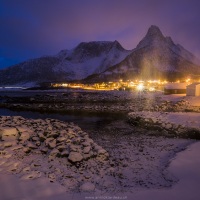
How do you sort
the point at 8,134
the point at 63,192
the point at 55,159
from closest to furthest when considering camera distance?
the point at 63,192 → the point at 55,159 → the point at 8,134

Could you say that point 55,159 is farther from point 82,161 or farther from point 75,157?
point 82,161

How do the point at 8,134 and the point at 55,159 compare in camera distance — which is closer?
the point at 55,159

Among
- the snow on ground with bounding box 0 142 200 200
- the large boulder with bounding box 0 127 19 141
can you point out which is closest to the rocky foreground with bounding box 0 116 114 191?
the large boulder with bounding box 0 127 19 141

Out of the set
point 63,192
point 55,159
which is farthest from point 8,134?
point 63,192

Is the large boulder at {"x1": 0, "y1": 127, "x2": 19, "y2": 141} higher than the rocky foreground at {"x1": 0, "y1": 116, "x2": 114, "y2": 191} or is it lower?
higher

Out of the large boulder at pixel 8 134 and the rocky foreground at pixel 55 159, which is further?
the large boulder at pixel 8 134

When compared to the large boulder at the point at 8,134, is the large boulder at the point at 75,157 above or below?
below

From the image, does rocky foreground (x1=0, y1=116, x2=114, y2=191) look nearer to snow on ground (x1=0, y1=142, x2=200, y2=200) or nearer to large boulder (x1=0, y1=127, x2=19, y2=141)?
large boulder (x1=0, y1=127, x2=19, y2=141)

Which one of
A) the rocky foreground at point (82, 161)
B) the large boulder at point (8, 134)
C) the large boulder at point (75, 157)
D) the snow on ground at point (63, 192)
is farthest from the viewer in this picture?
the large boulder at point (8, 134)

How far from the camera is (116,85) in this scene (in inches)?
6201

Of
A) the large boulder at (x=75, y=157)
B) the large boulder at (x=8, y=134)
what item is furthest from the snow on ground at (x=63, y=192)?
the large boulder at (x=8, y=134)

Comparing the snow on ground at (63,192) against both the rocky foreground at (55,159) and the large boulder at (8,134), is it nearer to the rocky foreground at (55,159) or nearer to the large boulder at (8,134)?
the rocky foreground at (55,159)

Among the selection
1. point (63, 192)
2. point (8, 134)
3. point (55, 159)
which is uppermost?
point (8, 134)

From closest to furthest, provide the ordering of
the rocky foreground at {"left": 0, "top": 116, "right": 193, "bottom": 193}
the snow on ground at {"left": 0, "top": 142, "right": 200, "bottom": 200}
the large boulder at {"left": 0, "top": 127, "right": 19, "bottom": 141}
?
the snow on ground at {"left": 0, "top": 142, "right": 200, "bottom": 200} → the rocky foreground at {"left": 0, "top": 116, "right": 193, "bottom": 193} → the large boulder at {"left": 0, "top": 127, "right": 19, "bottom": 141}
